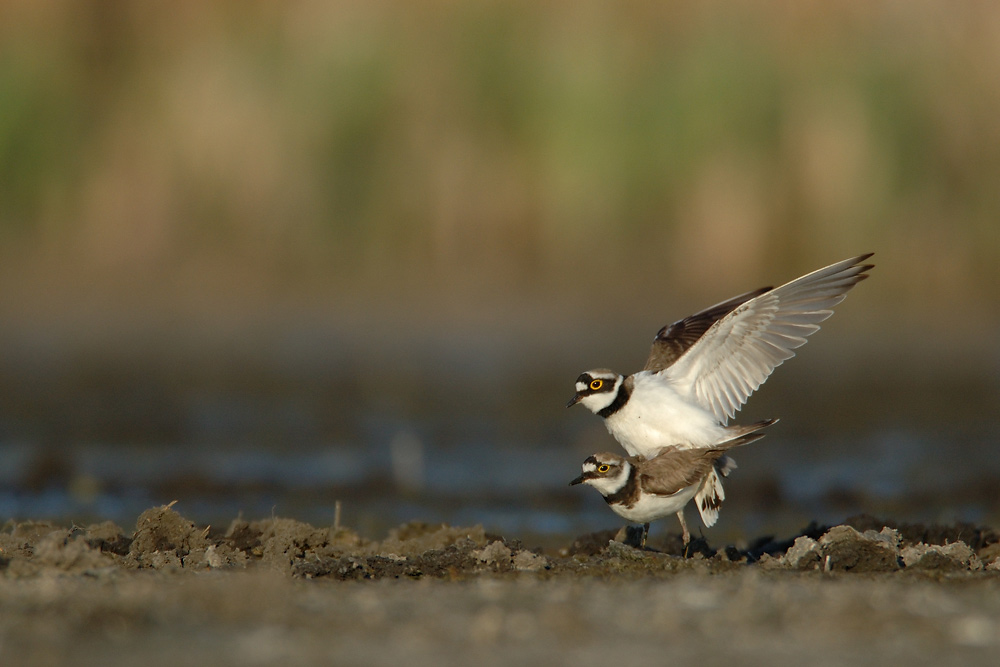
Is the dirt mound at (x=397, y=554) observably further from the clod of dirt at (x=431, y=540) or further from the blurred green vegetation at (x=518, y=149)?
the blurred green vegetation at (x=518, y=149)

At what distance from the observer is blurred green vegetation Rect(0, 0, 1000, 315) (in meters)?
18.7

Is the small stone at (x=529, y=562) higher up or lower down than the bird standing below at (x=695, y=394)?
lower down

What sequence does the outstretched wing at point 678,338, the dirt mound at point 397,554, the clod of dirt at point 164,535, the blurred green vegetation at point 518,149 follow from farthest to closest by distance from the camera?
the blurred green vegetation at point 518,149 → the outstretched wing at point 678,338 → the clod of dirt at point 164,535 → the dirt mound at point 397,554

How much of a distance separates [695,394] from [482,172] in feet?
36.8

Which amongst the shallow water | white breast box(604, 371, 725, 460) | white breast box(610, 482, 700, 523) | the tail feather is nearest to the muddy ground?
white breast box(610, 482, 700, 523)

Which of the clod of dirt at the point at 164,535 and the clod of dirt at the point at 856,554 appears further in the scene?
the clod of dirt at the point at 164,535

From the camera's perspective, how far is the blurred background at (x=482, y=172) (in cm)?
1852

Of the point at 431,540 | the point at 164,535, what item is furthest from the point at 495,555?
the point at 164,535

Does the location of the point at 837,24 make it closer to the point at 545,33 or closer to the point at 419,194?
the point at 545,33

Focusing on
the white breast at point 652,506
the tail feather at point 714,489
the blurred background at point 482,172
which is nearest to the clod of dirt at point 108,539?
the white breast at point 652,506

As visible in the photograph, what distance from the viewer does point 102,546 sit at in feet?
23.1

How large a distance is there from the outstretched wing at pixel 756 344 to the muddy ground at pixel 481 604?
4.89 feet

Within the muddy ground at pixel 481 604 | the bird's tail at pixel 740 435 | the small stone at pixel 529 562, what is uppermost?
the bird's tail at pixel 740 435

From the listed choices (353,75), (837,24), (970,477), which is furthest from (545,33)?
(970,477)
